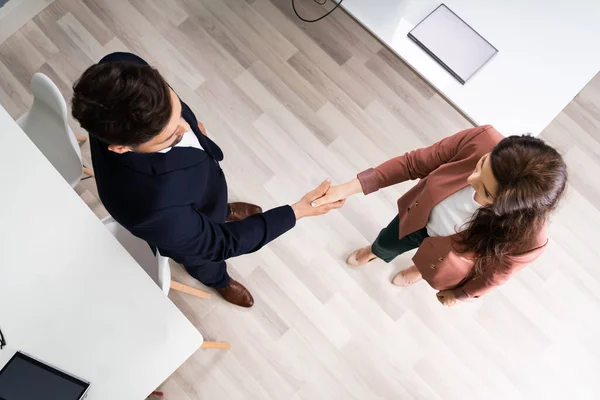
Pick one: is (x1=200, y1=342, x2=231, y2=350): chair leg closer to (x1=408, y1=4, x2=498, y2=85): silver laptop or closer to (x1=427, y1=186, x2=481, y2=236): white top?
(x1=427, y1=186, x2=481, y2=236): white top

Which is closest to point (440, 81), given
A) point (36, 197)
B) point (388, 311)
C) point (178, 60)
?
point (388, 311)

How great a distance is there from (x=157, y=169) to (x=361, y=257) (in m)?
1.31

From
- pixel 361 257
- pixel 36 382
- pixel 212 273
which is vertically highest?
pixel 36 382

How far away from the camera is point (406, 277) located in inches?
94.8

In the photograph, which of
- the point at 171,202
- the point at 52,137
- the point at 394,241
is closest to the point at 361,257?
the point at 394,241

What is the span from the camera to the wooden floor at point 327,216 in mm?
2371

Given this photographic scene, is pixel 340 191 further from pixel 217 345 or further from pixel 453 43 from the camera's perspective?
pixel 453 43

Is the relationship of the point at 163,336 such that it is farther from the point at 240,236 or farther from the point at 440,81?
the point at 440,81

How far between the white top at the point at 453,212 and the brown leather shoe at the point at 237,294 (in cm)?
103

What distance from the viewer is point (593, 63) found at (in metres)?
2.45

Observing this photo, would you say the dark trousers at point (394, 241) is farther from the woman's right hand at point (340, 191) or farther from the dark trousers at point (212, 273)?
the dark trousers at point (212, 273)

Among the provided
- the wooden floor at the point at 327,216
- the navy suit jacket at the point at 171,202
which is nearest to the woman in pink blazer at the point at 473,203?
the navy suit jacket at the point at 171,202

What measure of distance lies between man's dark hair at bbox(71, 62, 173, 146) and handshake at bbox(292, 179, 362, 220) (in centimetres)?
71

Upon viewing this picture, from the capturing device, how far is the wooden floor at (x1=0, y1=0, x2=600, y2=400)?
2371 millimetres
